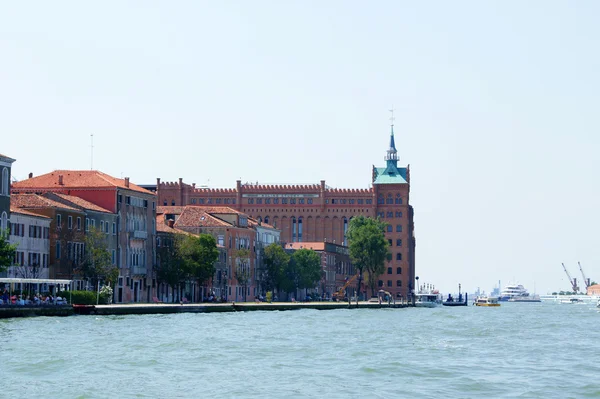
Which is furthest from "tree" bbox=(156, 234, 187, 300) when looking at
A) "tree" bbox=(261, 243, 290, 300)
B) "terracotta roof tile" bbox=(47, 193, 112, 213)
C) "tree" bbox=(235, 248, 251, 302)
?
"tree" bbox=(261, 243, 290, 300)

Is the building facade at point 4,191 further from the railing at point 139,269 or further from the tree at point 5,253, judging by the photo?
the railing at point 139,269

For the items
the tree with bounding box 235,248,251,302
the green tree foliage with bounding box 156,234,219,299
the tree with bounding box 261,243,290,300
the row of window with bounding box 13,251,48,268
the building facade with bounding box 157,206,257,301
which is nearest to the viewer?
the row of window with bounding box 13,251,48,268

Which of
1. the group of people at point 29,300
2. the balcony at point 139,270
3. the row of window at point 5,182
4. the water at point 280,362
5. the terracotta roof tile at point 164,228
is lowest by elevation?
the water at point 280,362

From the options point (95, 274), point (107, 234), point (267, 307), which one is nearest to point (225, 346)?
point (95, 274)

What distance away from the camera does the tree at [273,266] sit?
513 feet

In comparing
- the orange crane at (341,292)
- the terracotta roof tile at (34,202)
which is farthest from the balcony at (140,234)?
the orange crane at (341,292)

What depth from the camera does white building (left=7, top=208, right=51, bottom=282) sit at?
99375 mm

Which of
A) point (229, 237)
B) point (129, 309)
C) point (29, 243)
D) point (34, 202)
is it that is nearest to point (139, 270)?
point (34, 202)

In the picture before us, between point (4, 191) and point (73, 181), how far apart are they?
76.4 ft

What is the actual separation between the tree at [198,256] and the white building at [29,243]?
2065cm

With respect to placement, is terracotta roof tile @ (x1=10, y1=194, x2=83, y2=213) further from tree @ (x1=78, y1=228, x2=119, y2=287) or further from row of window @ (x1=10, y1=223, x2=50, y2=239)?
tree @ (x1=78, y1=228, x2=119, y2=287)

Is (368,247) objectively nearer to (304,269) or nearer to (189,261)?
(304,269)

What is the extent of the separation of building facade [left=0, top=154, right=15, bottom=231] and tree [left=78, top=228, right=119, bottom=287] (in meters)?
11.9

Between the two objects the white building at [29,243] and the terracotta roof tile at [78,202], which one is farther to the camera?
the terracotta roof tile at [78,202]
